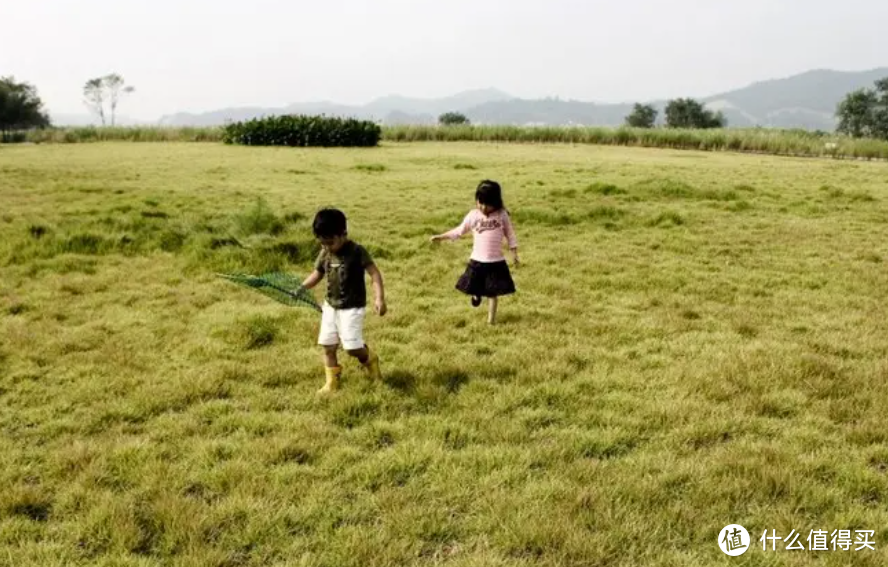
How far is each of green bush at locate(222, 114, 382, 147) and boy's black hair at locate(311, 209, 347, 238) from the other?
33.1 m

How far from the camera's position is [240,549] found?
135 inches

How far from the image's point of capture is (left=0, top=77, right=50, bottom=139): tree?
217ft

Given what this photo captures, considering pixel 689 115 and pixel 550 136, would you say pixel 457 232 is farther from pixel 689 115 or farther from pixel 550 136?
pixel 689 115

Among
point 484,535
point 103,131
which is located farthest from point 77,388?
point 103,131

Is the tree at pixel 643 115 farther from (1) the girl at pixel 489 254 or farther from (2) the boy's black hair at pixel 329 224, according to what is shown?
(2) the boy's black hair at pixel 329 224

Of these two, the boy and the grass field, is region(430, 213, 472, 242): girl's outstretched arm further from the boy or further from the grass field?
the boy

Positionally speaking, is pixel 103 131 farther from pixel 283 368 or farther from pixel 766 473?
pixel 766 473

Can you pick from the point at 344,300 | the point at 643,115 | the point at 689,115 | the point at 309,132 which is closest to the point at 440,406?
the point at 344,300

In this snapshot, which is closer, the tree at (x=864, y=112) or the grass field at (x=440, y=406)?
the grass field at (x=440, y=406)

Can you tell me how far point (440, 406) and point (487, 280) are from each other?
257 cm

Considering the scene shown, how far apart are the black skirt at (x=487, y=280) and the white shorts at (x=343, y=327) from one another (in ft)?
7.24

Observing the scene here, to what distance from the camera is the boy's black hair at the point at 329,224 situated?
5.25 meters

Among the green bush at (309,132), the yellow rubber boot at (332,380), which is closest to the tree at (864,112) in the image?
the green bush at (309,132)

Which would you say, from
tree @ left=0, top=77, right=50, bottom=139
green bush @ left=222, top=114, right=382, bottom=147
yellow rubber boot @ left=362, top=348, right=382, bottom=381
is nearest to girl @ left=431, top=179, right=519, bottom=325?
yellow rubber boot @ left=362, top=348, right=382, bottom=381
